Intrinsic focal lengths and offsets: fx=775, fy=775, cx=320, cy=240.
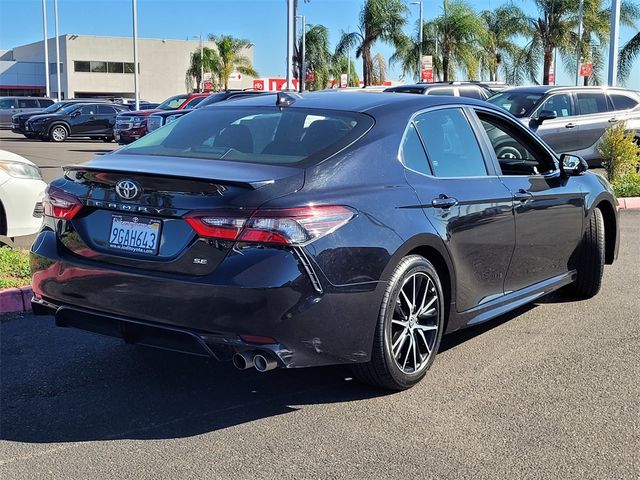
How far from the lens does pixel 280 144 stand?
4.29m

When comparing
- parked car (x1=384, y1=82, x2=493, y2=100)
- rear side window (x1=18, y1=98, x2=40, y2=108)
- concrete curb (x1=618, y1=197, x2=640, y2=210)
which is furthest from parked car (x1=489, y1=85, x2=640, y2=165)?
rear side window (x1=18, y1=98, x2=40, y2=108)

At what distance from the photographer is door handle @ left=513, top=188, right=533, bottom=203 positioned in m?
5.09

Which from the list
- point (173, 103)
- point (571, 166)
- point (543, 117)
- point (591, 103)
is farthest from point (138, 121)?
point (571, 166)

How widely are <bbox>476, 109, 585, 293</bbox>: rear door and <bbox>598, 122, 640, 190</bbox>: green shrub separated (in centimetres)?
718

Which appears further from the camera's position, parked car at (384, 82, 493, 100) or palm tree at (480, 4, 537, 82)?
palm tree at (480, 4, 537, 82)

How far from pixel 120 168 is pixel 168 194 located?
421 mm

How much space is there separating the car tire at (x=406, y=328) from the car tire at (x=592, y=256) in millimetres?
2162

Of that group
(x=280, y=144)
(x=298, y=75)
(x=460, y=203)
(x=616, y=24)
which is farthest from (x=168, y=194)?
(x=298, y=75)

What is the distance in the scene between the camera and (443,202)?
4406 millimetres

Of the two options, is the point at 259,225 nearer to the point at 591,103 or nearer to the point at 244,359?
the point at 244,359

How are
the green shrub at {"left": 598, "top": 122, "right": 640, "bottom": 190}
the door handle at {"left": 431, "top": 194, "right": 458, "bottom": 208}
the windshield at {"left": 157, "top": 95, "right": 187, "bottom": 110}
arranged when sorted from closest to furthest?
1. the door handle at {"left": 431, "top": 194, "right": 458, "bottom": 208}
2. the green shrub at {"left": 598, "top": 122, "right": 640, "bottom": 190}
3. the windshield at {"left": 157, "top": 95, "right": 187, "bottom": 110}

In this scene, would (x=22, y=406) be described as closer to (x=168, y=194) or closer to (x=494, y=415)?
(x=168, y=194)

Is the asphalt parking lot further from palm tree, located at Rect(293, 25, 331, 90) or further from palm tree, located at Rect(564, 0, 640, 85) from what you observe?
palm tree, located at Rect(293, 25, 331, 90)

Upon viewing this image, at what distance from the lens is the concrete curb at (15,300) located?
589 cm
